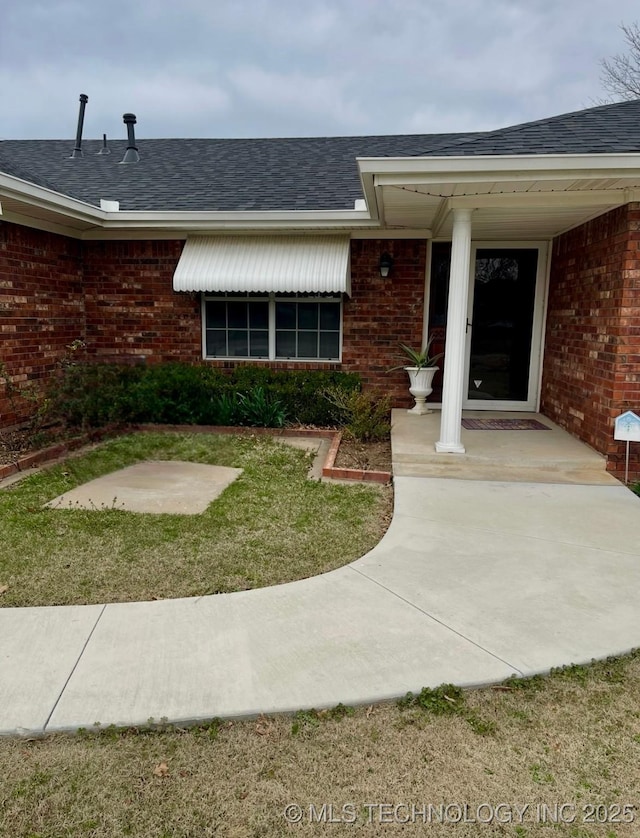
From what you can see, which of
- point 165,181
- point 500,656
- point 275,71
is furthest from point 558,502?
point 275,71

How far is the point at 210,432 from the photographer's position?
8.87m

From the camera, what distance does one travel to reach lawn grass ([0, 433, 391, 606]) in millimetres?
4023

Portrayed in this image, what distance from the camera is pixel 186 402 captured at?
898 cm

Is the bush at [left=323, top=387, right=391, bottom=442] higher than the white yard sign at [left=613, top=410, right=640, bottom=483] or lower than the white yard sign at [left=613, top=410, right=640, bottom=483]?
lower

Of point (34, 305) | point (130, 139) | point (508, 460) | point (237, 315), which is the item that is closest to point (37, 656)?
point (508, 460)

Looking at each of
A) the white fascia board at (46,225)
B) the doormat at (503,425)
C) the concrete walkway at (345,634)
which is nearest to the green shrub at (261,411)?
the doormat at (503,425)

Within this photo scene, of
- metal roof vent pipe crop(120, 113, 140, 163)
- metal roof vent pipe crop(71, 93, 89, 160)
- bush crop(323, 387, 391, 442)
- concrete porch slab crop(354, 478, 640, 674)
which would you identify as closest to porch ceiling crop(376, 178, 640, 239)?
bush crop(323, 387, 391, 442)

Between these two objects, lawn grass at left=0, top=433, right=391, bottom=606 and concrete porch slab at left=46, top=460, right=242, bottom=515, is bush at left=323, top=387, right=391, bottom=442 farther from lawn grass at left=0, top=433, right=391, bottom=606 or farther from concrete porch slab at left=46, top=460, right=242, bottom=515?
concrete porch slab at left=46, top=460, right=242, bottom=515

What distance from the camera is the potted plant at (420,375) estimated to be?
8.99 metres

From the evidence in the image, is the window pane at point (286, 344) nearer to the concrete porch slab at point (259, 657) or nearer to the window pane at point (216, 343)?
the window pane at point (216, 343)

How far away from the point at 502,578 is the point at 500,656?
38.0 inches

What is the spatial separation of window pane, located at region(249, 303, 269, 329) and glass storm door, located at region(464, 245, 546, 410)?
10.4 feet

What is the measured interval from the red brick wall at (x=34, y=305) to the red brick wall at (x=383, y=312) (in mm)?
4288

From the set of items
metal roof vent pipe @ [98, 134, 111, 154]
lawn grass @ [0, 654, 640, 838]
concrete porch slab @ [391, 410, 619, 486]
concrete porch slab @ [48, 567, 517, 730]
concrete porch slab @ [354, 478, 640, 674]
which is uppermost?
metal roof vent pipe @ [98, 134, 111, 154]
